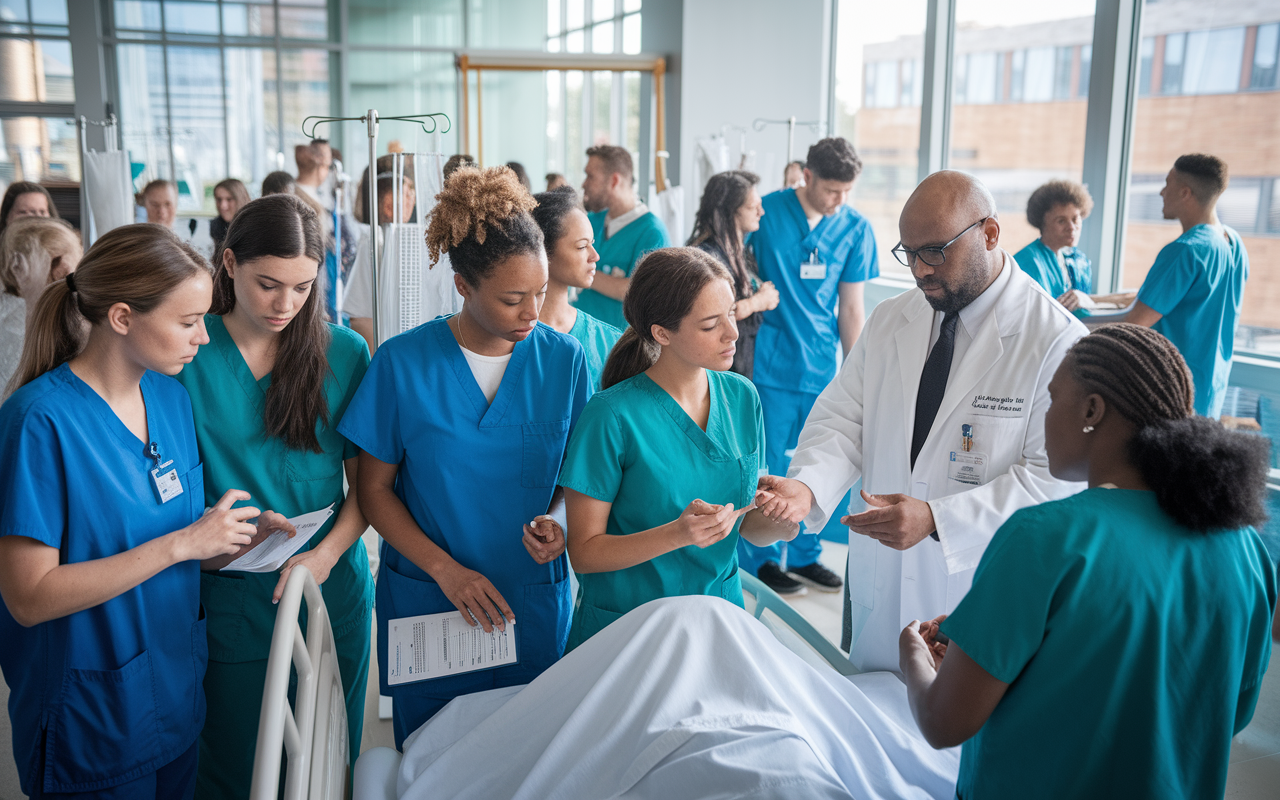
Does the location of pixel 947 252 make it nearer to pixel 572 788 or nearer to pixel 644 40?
pixel 572 788

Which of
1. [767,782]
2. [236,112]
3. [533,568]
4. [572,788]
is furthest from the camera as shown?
[236,112]

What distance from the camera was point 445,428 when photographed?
163cm

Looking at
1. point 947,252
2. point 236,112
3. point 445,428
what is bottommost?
point 445,428

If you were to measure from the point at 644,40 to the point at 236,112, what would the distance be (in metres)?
4.10

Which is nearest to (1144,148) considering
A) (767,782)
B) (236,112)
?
(767,782)

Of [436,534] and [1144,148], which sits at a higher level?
[1144,148]

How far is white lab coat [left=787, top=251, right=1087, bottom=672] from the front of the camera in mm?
1619

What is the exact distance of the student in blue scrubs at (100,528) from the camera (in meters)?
1.25

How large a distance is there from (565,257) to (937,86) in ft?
13.4

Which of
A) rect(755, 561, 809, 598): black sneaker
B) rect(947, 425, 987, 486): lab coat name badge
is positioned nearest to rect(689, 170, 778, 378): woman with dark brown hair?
rect(755, 561, 809, 598): black sneaker

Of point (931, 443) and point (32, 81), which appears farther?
point (32, 81)

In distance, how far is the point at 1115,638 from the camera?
0.95m

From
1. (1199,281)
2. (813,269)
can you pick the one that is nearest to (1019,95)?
(1199,281)

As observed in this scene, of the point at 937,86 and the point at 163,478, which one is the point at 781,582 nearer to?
the point at 163,478
